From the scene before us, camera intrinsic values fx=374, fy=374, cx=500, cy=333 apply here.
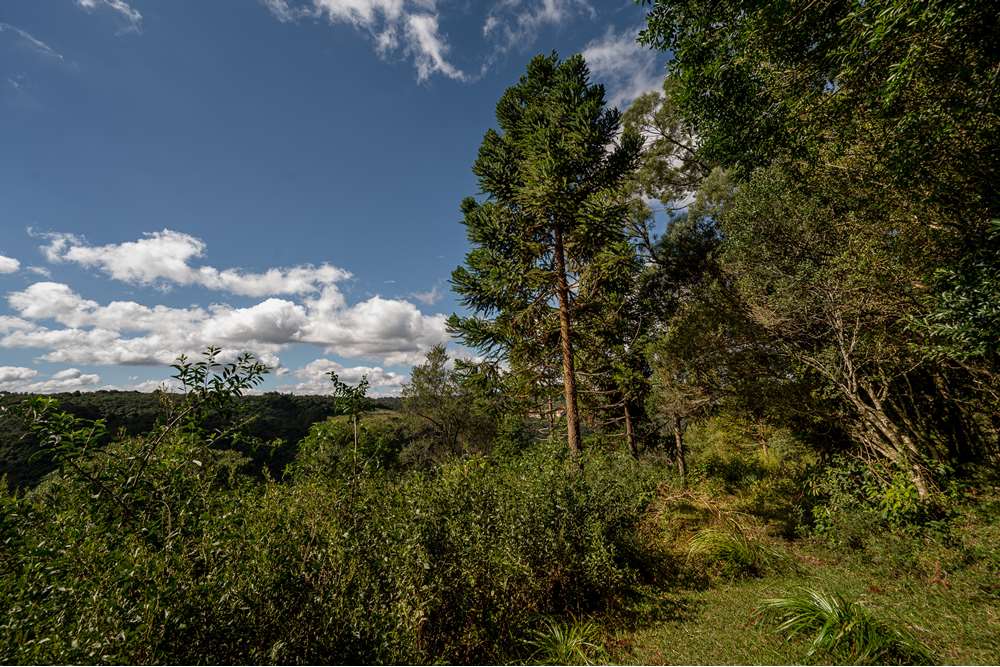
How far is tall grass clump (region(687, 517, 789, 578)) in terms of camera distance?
7.16 meters

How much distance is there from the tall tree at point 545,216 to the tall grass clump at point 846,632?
5.43m

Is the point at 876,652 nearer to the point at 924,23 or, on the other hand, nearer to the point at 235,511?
the point at 235,511

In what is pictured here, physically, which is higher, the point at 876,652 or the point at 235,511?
the point at 235,511

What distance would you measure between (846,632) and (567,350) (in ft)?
22.3

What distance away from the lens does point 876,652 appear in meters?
4.09

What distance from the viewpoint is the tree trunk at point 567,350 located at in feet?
31.4

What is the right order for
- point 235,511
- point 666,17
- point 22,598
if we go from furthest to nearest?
point 666,17, point 235,511, point 22,598

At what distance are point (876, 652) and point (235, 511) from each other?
679 centimetres

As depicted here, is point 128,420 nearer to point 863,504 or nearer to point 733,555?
point 733,555

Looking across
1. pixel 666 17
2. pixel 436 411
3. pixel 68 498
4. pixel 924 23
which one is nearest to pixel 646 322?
pixel 666 17

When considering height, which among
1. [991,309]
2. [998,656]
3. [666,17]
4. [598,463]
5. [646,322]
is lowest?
[998,656]

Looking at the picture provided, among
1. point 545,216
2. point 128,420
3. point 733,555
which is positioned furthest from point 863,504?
point 128,420

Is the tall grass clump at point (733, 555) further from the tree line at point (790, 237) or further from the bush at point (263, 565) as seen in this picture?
the bush at point (263, 565)

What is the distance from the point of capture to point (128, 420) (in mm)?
3775
